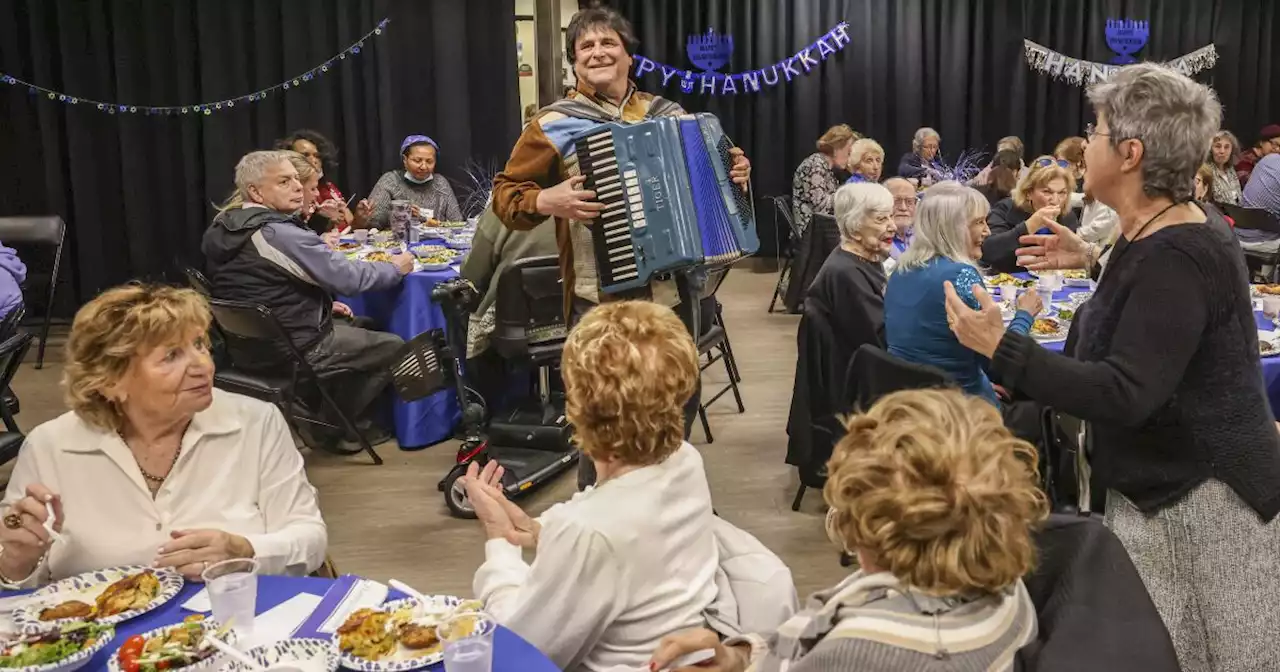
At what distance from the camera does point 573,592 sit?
5.22 feet

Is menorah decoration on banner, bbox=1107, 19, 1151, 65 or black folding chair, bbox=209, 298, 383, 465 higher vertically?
menorah decoration on banner, bbox=1107, 19, 1151, 65

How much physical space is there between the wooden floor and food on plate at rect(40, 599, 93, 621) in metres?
1.69

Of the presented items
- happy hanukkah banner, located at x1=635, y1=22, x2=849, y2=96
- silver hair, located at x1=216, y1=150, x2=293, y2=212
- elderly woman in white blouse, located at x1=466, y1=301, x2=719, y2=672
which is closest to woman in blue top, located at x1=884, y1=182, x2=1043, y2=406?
elderly woman in white blouse, located at x1=466, y1=301, x2=719, y2=672

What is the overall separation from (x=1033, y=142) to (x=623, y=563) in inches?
362

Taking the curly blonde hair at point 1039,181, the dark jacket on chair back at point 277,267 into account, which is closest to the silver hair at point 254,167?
the dark jacket on chair back at point 277,267

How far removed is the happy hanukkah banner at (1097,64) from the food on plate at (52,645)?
31.3ft

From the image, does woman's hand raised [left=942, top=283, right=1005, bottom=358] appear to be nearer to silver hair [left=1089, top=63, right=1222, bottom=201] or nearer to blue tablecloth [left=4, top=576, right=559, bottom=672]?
silver hair [left=1089, top=63, right=1222, bottom=201]

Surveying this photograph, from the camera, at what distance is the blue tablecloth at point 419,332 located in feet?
14.9

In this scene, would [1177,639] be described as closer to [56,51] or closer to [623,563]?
[623,563]

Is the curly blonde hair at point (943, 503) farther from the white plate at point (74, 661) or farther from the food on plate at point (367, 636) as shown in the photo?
the white plate at point (74, 661)

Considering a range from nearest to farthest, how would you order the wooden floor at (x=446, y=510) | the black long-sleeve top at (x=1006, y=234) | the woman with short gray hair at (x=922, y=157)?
1. the wooden floor at (x=446, y=510)
2. the black long-sleeve top at (x=1006, y=234)
3. the woman with short gray hair at (x=922, y=157)

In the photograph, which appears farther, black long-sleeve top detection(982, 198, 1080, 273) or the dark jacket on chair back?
black long-sleeve top detection(982, 198, 1080, 273)

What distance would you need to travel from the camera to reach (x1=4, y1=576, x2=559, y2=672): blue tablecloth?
1471 millimetres

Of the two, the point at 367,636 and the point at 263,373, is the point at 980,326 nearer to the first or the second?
the point at 367,636
